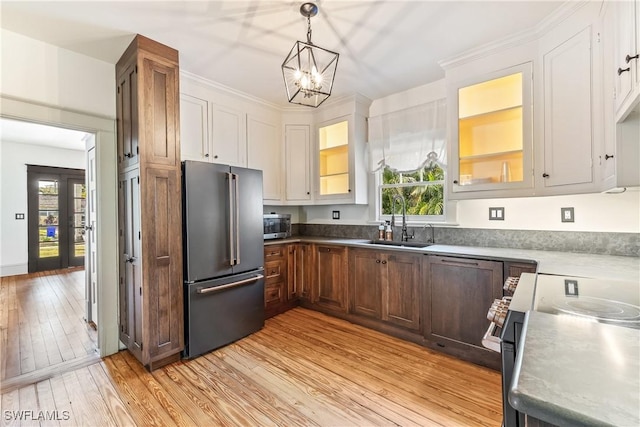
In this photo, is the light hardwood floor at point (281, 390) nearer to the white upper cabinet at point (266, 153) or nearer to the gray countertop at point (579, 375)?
the gray countertop at point (579, 375)

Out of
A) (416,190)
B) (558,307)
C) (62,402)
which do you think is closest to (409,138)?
(416,190)

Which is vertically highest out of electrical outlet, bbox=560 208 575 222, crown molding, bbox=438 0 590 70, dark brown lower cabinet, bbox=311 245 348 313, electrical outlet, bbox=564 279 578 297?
crown molding, bbox=438 0 590 70

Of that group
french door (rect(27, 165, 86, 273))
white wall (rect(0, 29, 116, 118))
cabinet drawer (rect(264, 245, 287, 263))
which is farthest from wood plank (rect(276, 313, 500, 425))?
french door (rect(27, 165, 86, 273))

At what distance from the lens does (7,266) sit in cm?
537

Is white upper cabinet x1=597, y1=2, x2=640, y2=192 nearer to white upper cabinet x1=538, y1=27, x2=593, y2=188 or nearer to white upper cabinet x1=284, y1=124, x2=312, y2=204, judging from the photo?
white upper cabinet x1=538, y1=27, x2=593, y2=188

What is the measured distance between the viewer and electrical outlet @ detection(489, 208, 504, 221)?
103 inches

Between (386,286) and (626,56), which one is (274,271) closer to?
(386,286)

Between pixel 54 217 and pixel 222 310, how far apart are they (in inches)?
237

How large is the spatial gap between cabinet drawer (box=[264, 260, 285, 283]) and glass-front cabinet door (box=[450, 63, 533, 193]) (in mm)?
2084

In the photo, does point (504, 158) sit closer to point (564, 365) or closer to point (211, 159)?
point (564, 365)

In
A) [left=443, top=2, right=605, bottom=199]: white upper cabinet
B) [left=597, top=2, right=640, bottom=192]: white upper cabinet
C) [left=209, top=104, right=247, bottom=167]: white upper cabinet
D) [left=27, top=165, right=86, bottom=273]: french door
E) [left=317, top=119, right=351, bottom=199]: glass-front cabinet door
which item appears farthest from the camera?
[left=27, top=165, right=86, bottom=273]: french door

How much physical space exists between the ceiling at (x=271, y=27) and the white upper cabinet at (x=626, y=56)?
26.7 inches

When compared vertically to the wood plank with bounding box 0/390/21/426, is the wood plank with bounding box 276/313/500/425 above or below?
below

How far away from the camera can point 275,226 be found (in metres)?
3.55
